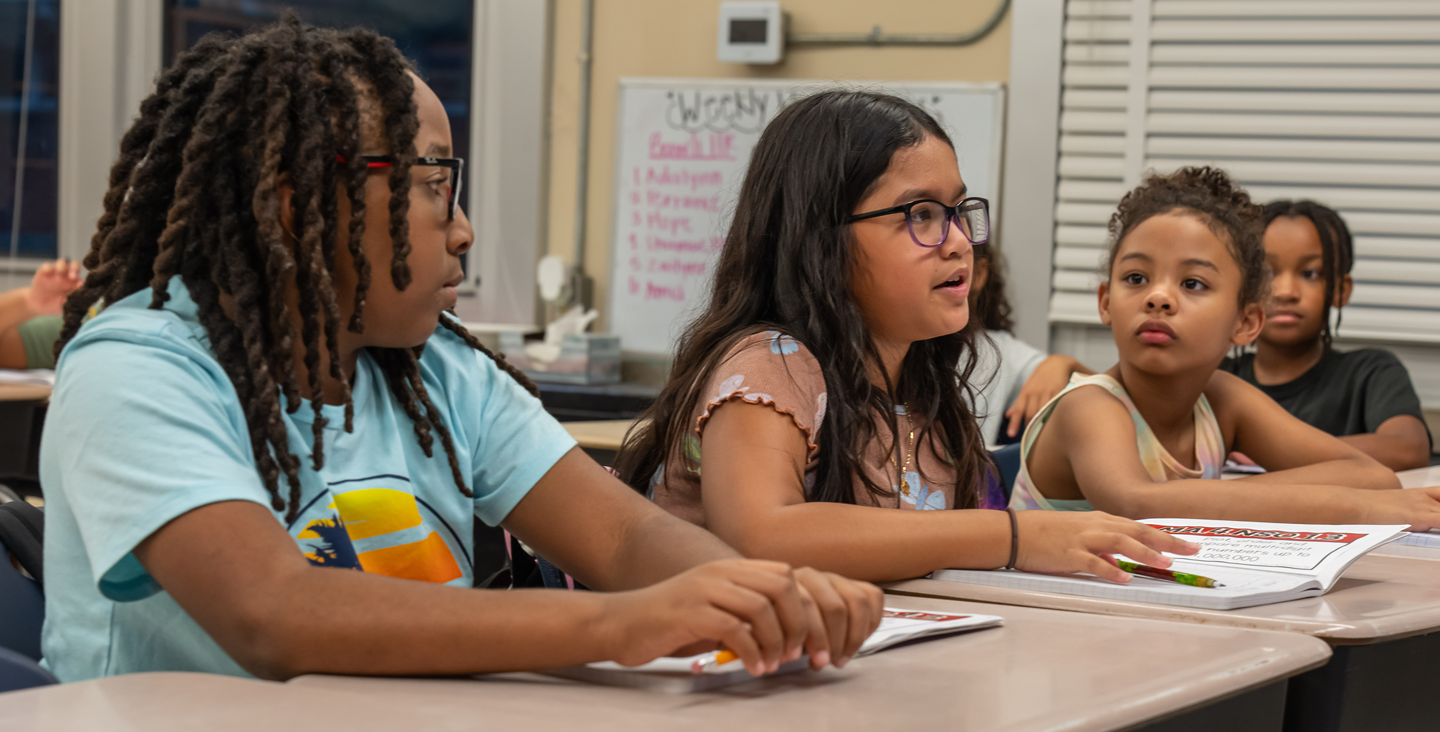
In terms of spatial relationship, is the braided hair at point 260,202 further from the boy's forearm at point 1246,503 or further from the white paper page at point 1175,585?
the boy's forearm at point 1246,503

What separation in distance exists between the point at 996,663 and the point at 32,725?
566mm

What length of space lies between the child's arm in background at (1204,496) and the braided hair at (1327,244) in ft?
4.27

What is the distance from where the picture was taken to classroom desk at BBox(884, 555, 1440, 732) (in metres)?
0.92

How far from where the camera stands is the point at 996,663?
0.82 m

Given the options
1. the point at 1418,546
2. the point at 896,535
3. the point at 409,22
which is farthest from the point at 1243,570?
the point at 409,22

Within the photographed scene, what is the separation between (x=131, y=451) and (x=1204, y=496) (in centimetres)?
119

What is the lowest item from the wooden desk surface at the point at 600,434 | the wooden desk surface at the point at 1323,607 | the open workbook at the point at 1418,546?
the wooden desk surface at the point at 600,434

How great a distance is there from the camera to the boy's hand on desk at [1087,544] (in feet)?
3.63

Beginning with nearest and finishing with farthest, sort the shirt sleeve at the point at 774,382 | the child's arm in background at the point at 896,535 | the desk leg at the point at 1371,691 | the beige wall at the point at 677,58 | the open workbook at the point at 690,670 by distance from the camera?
1. the open workbook at the point at 690,670
2. the desk leg at the point at 1371,691
3. the child's arm in background at the point at 896,535
4. the shirt sleeve at the point at 774,382
5. the beige wall at the point at 677,58

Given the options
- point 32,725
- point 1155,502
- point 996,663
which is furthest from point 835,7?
point 32,725

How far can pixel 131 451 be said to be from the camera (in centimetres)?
82

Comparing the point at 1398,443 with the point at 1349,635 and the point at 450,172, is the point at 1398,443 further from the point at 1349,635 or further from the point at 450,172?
the point at 450,172

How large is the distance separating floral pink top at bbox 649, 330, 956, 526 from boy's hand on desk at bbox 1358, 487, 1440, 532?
1.61 feet

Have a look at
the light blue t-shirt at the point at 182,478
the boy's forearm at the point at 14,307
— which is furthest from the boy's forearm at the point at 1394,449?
the boy's forearm at the point at 14,307
